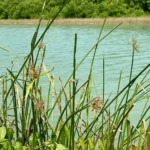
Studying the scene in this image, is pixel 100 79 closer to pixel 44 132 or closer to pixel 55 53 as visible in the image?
pixel 55 53

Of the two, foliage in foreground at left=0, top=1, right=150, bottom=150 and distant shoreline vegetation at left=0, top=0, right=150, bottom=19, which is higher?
foliage in foreground at left=0, top=1, right=150, bottom=150

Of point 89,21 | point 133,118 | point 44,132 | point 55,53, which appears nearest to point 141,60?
point 55,53

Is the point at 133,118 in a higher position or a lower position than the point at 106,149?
lower

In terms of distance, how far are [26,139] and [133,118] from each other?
147 inches

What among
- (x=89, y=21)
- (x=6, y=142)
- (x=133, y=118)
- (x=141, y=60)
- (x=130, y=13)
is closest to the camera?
(x=6, y=142)

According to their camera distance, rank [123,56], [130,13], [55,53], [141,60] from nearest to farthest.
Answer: [141,60]
[123,56]
[55,53]
[130,13]

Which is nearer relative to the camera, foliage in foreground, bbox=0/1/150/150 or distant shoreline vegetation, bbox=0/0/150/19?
foliage in foreground, bbox=0/1/150/150

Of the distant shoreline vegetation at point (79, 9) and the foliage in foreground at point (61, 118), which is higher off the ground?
the foliage in foreground at point (61, 118)

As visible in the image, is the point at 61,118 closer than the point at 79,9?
Yes

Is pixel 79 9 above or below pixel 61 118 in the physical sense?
below

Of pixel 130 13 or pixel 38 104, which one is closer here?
pixel 38 104

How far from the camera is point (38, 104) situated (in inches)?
45.1

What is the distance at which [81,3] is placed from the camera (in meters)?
54.4

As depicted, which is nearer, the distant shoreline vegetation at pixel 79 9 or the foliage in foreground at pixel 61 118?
the foliage in foreground at pixel 61 118
